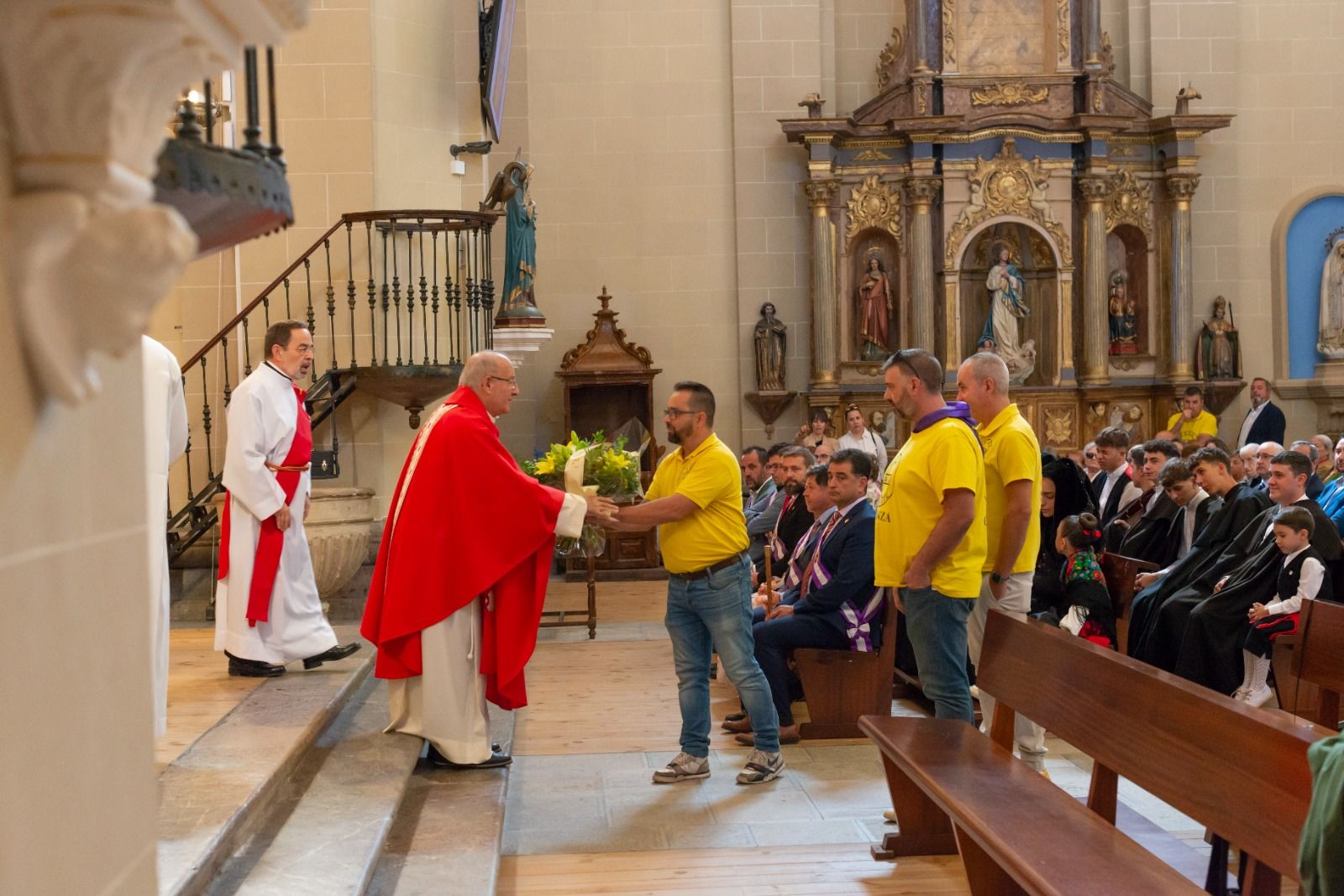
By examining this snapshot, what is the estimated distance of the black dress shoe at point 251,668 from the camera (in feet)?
20.5

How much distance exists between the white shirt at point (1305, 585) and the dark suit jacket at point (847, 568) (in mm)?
1735

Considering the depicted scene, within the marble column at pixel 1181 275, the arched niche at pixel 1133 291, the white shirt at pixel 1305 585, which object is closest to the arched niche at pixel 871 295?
the arched niche at pixel 1133 291

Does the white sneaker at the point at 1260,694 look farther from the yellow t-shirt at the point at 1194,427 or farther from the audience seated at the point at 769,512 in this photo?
the yellow t-shirt at the point at 1194,427

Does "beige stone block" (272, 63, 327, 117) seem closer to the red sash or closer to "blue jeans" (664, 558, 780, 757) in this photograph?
the red sash

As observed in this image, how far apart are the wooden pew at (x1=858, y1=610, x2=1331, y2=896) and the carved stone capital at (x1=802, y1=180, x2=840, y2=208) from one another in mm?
9445

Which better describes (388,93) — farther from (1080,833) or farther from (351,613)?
(1080,833)

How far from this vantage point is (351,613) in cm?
895

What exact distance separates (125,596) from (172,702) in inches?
170

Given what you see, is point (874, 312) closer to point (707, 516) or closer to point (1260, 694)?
point (1260, 694)

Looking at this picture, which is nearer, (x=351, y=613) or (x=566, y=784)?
(x=566, y=784)

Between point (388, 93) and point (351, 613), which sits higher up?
point (388, 93)

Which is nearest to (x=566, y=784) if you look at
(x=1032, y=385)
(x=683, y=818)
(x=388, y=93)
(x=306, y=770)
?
(x=683, y=818)

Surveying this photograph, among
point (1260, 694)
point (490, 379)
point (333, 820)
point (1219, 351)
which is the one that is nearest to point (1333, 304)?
point (1219, 351)

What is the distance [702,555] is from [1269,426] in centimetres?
982
